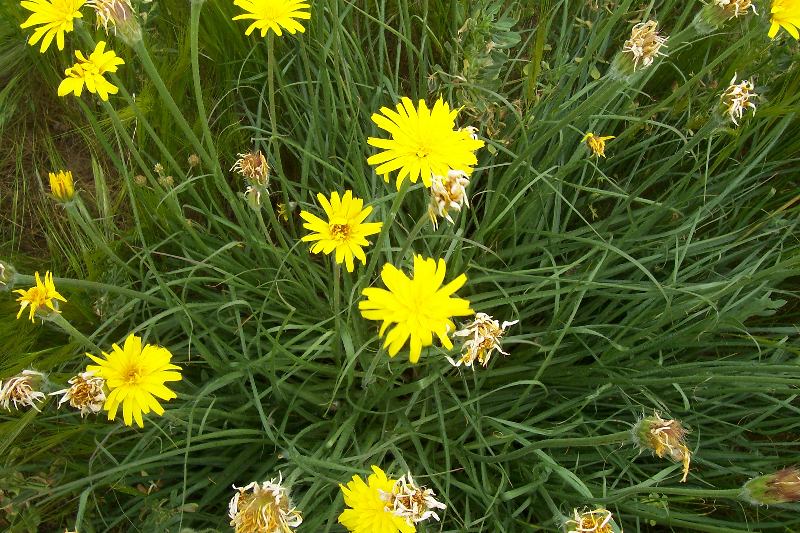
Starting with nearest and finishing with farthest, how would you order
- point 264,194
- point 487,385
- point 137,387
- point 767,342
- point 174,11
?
point 137,387, point 264,194, point 767,342, point 487,385, point 174,11

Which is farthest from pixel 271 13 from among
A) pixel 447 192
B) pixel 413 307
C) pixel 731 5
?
pixel 731 5

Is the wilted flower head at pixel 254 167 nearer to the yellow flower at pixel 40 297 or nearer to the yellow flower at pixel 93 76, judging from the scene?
the yellow flower at pixel 93 76

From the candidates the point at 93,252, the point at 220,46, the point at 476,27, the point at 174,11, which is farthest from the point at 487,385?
the point at 174,11

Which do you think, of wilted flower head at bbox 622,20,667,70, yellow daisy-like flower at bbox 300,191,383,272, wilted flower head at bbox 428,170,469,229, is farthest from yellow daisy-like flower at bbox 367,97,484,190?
wilted flower head at bbox 622,20,667,70

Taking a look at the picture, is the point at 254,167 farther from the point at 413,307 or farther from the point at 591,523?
the point at 591,523

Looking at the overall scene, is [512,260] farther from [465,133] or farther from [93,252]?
[93,252]

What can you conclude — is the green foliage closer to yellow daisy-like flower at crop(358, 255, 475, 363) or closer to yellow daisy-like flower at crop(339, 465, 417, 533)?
yellow daisy-like flower at crop(339, 465, 417, 533)

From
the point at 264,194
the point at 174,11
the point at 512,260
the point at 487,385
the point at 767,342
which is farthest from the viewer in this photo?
the point at 174,11

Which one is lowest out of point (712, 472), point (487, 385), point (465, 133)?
point (712, 472)
